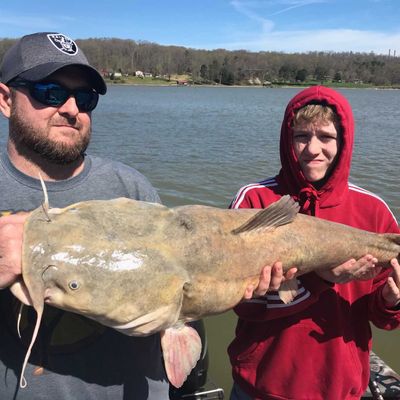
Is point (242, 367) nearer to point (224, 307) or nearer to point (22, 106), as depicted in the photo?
point (224, 307)

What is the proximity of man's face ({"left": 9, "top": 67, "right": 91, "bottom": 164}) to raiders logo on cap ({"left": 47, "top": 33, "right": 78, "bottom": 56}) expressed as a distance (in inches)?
3.8

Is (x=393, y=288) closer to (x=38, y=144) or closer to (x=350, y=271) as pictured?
(x=350, y=271)

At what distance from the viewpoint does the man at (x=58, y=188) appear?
84.0 inches

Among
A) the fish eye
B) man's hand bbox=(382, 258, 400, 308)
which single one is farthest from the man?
man's hand bbox=(382, 258, 400, 308)

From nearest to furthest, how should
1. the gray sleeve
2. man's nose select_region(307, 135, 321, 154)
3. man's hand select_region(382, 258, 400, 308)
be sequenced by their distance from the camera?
the gray sleeve, man's hand select_region(382, 258, 400, 308), man's nose select_region(307, 135, 321, 154)

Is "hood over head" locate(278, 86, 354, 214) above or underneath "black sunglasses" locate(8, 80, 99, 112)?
underneath

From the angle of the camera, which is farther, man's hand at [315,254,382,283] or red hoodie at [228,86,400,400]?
red hoodie at [228,86,400,400]

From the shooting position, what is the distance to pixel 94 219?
1.82 meters

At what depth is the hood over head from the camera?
2.71 metres

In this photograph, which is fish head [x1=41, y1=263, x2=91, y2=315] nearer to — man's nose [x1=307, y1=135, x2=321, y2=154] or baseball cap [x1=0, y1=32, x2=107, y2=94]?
baseball cap [x1=0, y1=32, x2=107, y2=94]

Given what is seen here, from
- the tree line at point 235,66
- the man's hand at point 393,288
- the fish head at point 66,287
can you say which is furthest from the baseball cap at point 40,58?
→ the tree line at point 235,66

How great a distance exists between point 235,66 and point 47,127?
431 feet

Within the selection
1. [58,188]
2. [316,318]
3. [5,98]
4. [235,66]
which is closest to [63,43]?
[5,98]

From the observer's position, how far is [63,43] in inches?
93.5
